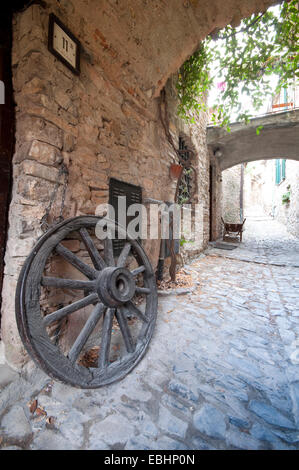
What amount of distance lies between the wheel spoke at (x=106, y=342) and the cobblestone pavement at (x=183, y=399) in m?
0.16

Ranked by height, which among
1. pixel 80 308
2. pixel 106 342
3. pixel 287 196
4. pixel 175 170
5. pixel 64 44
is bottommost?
pixel 106 342

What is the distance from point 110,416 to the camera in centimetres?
111

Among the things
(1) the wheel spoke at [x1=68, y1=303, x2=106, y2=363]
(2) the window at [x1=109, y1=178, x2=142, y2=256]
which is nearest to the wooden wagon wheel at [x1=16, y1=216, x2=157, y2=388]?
(1) the wheel spoke at [x1=68, y1=303, x2=106, y2=363]

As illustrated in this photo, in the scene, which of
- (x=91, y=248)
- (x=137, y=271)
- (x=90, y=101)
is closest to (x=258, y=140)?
(x=90, y=101)

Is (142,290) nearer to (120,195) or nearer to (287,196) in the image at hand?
(120,195)

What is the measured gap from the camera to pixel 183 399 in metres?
1.22
